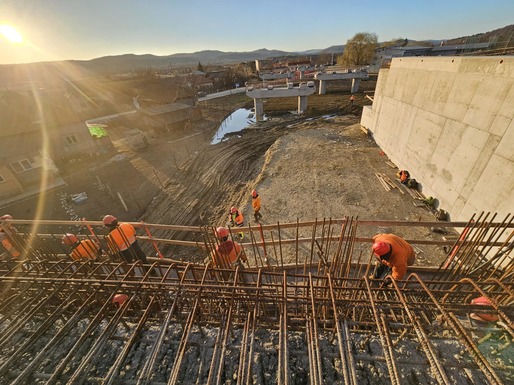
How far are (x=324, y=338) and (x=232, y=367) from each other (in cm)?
113

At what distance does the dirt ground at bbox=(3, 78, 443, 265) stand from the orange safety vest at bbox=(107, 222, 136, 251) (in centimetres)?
605

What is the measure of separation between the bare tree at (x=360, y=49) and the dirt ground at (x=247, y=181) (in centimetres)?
4493

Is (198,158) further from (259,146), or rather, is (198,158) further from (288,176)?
(288,176)

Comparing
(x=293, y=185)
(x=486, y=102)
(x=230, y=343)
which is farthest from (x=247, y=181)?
(x=230, y=343)

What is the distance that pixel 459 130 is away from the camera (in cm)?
909

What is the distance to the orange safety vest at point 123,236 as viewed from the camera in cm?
579

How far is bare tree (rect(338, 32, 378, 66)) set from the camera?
5781cm

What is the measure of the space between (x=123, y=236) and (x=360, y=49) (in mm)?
73392

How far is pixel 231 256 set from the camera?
5098mm

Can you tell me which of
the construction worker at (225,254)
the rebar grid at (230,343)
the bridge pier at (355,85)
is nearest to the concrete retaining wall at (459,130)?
the rebar grid at (230,343)

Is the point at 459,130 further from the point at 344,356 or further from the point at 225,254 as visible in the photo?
the point at 344,356

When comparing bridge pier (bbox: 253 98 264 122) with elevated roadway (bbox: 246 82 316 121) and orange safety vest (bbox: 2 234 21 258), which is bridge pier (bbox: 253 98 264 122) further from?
orange safety vest (bbox: 2 234 21 258)

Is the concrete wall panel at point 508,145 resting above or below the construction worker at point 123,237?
above

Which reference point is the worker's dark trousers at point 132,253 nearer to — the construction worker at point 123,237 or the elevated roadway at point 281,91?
the construction worker at point 123,237
